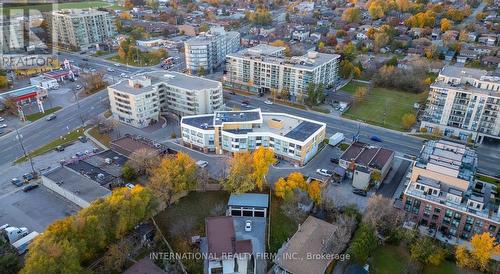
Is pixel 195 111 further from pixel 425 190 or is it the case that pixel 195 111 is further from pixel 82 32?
pixel 82 32

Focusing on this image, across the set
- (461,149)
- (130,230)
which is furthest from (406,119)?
(130,230)

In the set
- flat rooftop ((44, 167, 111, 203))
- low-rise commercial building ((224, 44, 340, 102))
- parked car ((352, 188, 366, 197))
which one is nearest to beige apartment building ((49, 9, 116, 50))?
low-rise commercial building ((224, 44, 340, 102))

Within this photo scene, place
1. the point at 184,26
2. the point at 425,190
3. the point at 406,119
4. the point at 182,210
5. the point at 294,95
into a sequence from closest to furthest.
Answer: the point at 425,190
the point at 182,210
the point at 406,119
the point at 294,95
the point at 184,26

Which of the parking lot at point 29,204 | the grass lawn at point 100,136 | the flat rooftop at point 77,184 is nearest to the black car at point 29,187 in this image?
the parking lot at point 29,204

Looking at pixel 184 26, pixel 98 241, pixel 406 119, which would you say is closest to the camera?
pixel 98 241

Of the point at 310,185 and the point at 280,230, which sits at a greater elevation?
the point at 310,185

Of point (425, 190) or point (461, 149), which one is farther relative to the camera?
point (461, 149)

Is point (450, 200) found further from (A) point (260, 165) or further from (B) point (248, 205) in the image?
(B) point (248, 205)
